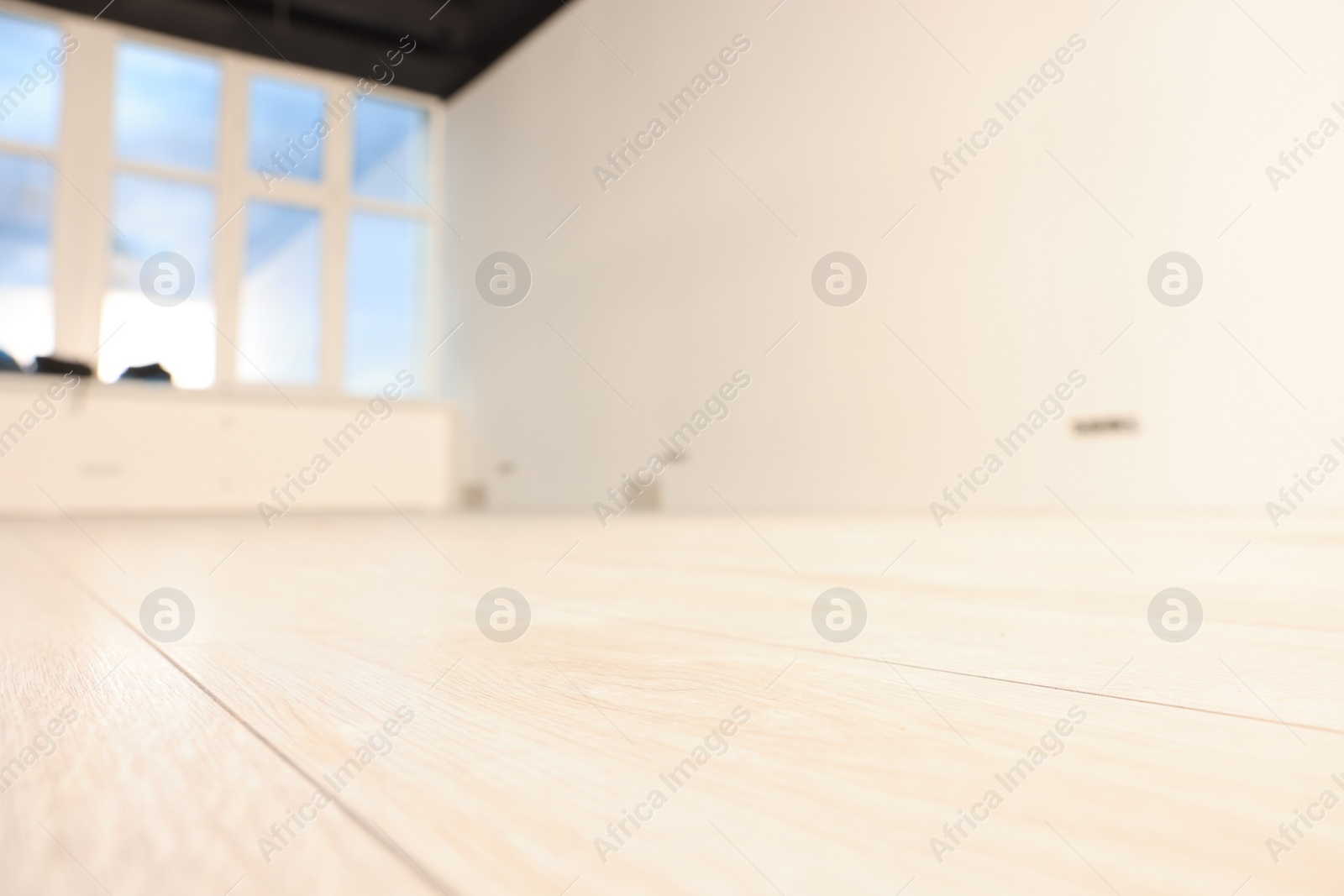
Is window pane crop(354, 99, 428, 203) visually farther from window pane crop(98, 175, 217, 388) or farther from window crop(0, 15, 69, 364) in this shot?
window crop(0, 15, 69, 364)

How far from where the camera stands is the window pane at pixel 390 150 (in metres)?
7.84

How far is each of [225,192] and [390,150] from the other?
56.1 inches

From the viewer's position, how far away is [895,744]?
31 centimetres

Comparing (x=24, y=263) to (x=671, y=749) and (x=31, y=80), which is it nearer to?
(x=31, y=80)

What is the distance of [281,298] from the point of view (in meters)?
7.43

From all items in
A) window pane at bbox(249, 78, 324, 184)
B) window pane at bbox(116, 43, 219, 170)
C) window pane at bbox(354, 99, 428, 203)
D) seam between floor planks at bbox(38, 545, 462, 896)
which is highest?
window pane at bbox(354, 99, 428, 203)

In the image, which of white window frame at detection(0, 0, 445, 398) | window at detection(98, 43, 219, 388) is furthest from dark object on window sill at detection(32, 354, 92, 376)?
window at detection(98, 43, 219, 388)

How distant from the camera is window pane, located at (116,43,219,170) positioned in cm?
689

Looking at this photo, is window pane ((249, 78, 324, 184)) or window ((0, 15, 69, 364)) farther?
window pane ((249, 78, 324, 184))

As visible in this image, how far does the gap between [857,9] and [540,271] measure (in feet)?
9.66

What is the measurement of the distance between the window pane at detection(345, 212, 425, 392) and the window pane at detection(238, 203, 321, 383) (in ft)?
0.93

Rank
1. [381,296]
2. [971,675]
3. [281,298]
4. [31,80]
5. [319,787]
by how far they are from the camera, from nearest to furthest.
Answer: [319,787] < [971,675] < [31,80] < [281,298] < [381,296]

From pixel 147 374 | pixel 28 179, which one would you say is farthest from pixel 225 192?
pixel 147 374

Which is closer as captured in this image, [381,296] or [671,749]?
[671,749]
